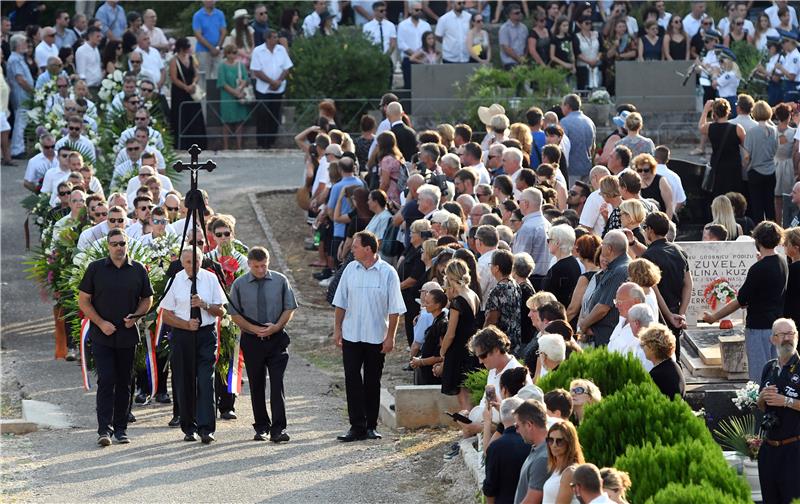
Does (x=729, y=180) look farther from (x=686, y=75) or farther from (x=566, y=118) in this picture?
(x=686, y=75)

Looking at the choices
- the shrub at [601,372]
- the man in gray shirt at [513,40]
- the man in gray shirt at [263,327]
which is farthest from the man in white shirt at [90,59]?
the shrub at [601,372]

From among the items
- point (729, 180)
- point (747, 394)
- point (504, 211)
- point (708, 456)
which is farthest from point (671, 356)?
point (729, 180)

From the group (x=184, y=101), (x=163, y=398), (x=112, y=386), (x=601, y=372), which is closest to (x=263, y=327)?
(x=112, y=386)

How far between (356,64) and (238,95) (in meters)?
2.05

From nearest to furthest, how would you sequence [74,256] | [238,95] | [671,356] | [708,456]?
[708,456] → [671,356] → [74,256] → [238,95]

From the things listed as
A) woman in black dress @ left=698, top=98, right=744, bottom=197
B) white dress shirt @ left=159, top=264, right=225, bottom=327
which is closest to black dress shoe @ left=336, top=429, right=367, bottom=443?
white dress shirt @ left=159, top=264, right=225, bottom=327

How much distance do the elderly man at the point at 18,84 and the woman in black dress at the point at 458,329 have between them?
1522 cm

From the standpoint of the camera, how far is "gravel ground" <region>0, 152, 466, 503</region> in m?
12.0

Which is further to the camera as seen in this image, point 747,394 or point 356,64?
point 356,64

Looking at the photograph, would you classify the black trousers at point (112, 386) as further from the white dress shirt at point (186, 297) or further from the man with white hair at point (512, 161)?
the man with white hair at point (512, 161)

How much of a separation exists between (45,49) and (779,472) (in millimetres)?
19219

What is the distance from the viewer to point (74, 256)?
1639cm

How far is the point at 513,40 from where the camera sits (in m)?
27.5

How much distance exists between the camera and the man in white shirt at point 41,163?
68.7 ft
